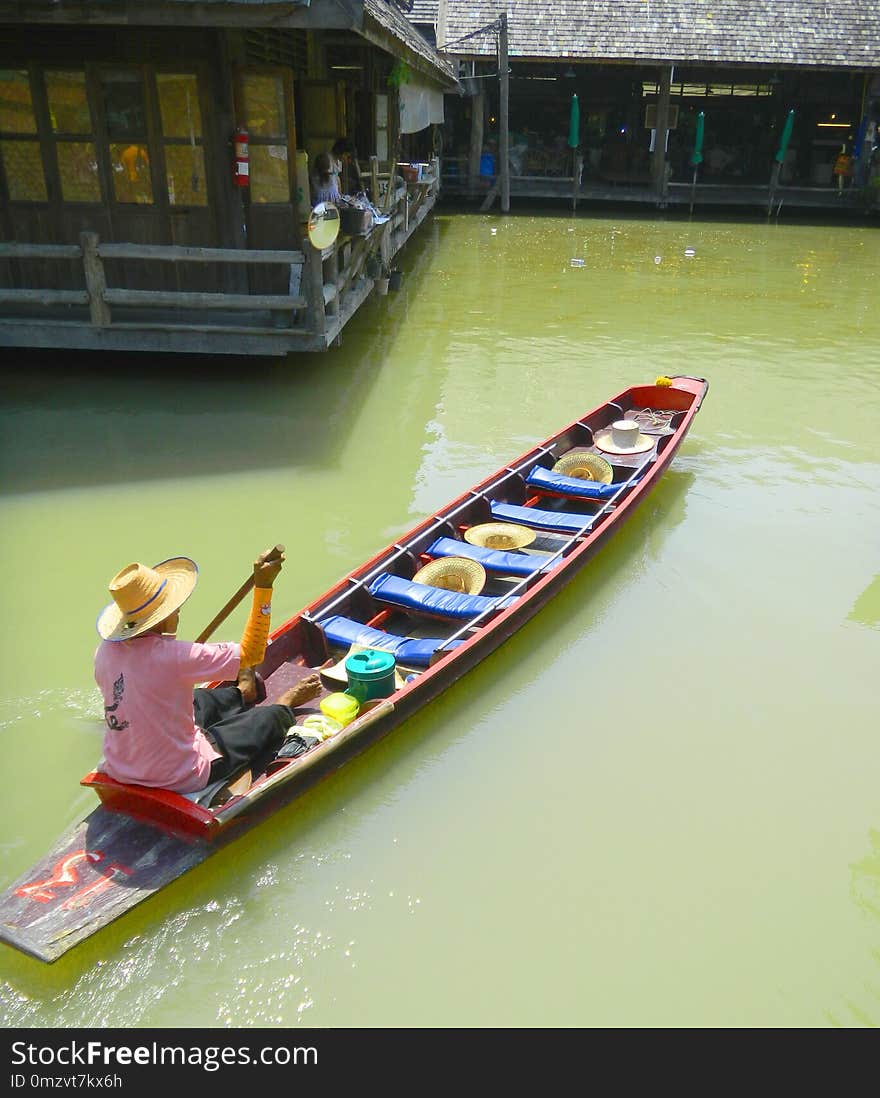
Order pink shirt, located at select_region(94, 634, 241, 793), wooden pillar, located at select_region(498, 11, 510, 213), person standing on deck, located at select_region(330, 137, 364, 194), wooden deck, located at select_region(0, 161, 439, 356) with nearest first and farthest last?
1. pink shirt, located at select_region(94, 634, 241, 793)
2. wooden deck, located at select_region(0, 161, 439, 356)
3. person standing on deck, located at select_region(330, 137, 364, 194)
4. wooden pillar, located at select_region(498, 11, 510, 213)

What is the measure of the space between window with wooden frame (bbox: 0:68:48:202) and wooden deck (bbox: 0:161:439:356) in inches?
28.9

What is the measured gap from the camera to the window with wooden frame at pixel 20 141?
912 centimetres

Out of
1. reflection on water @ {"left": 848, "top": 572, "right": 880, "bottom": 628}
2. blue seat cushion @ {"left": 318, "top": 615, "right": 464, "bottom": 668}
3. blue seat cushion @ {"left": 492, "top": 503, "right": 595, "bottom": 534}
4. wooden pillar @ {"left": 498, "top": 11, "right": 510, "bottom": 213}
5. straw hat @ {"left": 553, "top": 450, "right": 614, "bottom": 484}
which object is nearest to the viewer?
blue seat cushion @ {"left": 318, "top": 615, "right": 464, "bottom": 668}

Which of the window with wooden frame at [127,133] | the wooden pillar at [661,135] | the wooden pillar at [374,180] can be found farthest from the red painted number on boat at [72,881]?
the wooden pillar at [661,135]

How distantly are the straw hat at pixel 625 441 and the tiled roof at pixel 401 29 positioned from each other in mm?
4471

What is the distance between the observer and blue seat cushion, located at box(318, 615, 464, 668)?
5.24 m

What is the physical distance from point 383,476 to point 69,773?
4.36 m

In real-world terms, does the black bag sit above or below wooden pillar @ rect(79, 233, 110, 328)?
above

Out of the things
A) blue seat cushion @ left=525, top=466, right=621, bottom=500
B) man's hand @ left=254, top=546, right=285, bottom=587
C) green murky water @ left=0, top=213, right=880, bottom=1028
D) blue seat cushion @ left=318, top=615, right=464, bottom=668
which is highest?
man's hand @ left=254, top=546, right=285, bottom=587

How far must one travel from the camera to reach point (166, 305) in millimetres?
9047

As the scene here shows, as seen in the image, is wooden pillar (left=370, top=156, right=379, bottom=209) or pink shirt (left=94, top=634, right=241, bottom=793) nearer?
pink shirt (left=94, top=634, right=241, bottom=793)

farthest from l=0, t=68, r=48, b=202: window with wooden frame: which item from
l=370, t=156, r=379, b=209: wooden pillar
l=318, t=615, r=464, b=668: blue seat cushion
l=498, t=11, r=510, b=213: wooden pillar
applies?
l=498, t=11, r=510, b=213: wooden pillar

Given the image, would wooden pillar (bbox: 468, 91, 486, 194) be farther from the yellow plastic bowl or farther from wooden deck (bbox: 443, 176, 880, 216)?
the yellow plastic bowl

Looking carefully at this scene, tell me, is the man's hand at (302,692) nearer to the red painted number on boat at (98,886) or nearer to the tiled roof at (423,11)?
the red painted number on boat at (98,886)
